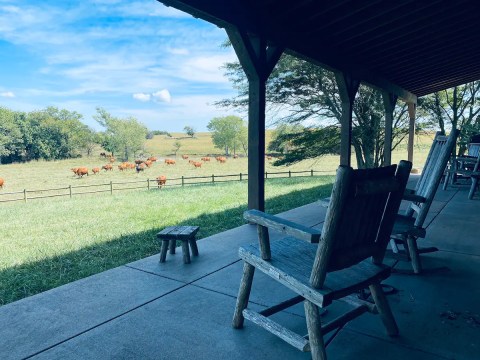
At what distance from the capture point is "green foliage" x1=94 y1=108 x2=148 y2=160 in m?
31.3

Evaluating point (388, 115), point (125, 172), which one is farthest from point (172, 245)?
point (125, 172)

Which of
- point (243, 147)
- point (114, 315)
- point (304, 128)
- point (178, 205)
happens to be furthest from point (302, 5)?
point (243, 147)

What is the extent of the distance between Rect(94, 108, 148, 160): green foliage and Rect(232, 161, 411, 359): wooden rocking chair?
102ft

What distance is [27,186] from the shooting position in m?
16.4

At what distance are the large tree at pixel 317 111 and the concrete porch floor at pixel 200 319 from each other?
26.3 ft

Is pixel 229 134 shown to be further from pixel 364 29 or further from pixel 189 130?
pixel 364 29

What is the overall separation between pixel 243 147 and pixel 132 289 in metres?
30.9

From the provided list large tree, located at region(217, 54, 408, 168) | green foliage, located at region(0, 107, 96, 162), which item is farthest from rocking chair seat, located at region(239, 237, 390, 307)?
green foliage, located at region(0, 107, 96, 162)

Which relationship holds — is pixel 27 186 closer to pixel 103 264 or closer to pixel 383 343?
pixel 103 264

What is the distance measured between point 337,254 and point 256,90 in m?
Result: 2.79

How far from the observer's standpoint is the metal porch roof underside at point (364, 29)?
3.47 metres

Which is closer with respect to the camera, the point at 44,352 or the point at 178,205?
the point at 44,352

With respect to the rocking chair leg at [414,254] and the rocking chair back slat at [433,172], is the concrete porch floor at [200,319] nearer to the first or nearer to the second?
the rocking chair leg at [414,254]

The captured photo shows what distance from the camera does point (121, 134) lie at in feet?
105
